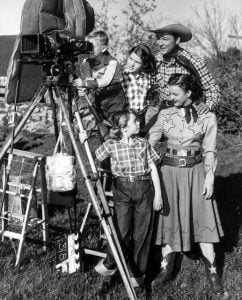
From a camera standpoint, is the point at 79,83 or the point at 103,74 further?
the point at 103,74

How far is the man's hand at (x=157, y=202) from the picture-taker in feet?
13.9

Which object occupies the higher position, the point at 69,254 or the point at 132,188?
the point at 132,188

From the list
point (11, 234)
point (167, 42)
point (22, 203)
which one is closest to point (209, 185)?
point (167, 42)

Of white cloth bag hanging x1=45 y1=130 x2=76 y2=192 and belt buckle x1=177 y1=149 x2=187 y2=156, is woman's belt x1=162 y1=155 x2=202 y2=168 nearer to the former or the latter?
belt buckle x1=177 y1=149 x2=187 y2=156

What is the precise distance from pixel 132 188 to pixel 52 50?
1.32 meters

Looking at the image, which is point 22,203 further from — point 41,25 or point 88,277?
point 41,25

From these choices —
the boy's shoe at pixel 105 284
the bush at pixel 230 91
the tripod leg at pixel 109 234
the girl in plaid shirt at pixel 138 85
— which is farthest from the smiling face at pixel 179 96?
the bush at pixel 230 91

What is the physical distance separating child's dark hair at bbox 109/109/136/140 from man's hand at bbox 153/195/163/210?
612 millimetres

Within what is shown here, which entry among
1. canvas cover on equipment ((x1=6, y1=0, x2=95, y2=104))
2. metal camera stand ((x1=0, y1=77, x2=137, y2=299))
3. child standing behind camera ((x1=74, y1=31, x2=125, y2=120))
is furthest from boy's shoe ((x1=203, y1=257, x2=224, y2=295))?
canvas cover on equipment ((x1=6, y1=0, x2=95, y2=104))

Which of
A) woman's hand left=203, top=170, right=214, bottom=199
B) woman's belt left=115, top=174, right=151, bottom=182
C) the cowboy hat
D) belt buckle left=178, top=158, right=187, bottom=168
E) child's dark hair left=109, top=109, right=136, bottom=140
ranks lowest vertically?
woman's hand left=203, top=170, right=214, bottom=199

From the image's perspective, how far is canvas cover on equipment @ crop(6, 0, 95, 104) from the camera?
436 cm

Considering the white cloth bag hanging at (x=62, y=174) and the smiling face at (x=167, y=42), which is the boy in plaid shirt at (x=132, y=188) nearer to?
the white cloth bag hanging at (x=62, y=174)

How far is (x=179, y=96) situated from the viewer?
4.26 meters

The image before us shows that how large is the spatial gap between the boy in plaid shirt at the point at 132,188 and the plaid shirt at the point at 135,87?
81 cm
